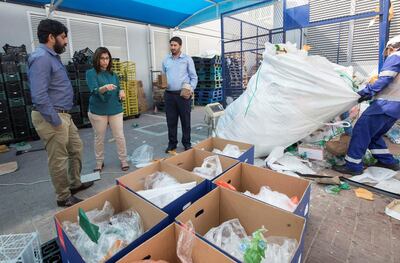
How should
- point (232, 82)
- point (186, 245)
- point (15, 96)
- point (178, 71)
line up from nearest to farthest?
point (186, 245)
point (178, 71)
point (15, 96)
point (232, 82)

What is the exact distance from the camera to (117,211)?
1335 mm

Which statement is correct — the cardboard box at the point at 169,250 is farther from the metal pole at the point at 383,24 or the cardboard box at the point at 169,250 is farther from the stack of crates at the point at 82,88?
the stack of crates at the point at 82,88

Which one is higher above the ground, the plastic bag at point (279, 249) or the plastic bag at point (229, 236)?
the plastic bag at point (279, 249)

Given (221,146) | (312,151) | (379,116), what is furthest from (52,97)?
(379,116)

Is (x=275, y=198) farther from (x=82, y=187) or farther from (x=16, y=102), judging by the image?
(x=16, y=102)

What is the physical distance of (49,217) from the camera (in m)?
1.89

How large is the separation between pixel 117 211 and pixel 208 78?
6635 mm

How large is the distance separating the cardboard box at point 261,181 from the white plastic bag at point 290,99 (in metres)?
1.35

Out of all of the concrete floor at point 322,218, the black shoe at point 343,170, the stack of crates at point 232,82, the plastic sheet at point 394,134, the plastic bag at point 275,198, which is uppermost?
the stack of crates at point 232,82

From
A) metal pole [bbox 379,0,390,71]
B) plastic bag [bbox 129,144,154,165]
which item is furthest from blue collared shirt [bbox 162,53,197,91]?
metal pole [bbox 379,0,390,71]

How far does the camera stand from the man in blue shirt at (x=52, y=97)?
1.69 meters

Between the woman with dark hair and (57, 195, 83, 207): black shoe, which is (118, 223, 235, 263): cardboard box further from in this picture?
the woman with dark hair

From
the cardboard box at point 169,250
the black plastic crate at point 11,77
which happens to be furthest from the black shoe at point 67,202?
the black plastic crate at point 11,77

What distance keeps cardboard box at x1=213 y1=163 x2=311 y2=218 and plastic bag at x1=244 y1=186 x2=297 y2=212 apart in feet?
0.20
